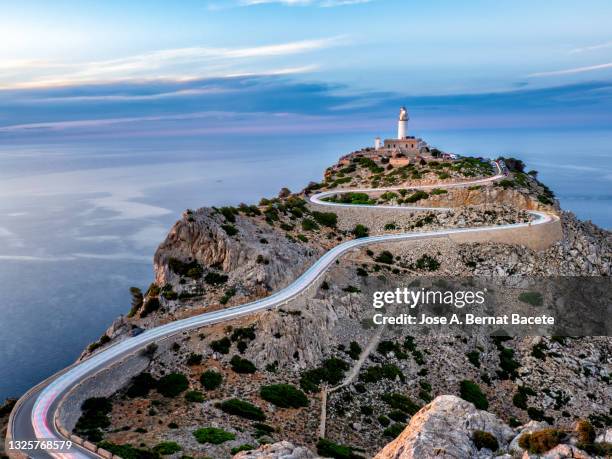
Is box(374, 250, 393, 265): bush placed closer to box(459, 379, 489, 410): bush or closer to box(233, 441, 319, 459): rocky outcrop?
box(459, 379, 489, 410): bush

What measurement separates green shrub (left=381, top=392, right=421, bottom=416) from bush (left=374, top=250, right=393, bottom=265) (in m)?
16.4

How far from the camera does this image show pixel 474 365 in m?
36.0

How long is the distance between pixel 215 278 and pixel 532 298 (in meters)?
28.5

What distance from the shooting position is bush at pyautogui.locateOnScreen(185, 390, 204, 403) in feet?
80.4

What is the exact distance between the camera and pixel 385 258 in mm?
45344

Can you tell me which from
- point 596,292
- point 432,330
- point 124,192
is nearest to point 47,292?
point 432,330

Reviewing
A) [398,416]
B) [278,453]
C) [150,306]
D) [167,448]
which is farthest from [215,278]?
[278,453]

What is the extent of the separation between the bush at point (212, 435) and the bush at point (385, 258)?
26.7 m

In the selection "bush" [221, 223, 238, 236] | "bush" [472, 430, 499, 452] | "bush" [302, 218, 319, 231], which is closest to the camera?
"bush" [472, 430, 499, 452]

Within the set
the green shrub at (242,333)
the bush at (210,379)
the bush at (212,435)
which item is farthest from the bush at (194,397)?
the green shrub at (242,333)

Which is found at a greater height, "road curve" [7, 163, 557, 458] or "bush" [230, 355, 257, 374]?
"road curve" [7, 163, 557, 458]

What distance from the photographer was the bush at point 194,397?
24516 mm
